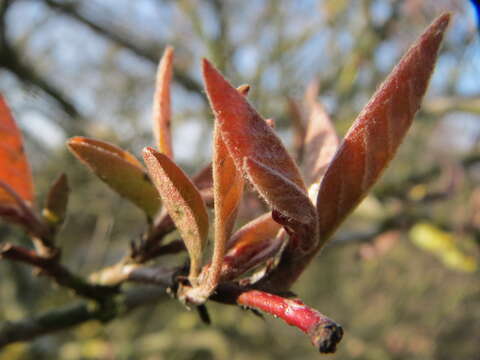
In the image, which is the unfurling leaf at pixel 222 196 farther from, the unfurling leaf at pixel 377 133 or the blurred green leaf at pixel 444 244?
the blurred green leaf at pixel 444 244

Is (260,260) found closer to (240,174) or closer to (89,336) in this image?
(240,174)

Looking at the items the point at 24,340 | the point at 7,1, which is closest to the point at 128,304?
the point at 24,340

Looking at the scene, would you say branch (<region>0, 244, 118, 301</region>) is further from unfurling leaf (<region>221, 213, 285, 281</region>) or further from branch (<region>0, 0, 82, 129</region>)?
branch (<region>0, 0, 82, 129</region>)

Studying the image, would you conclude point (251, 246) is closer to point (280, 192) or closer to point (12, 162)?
→ point (280, 192)

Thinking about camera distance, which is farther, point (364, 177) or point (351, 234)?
point (351, 234)

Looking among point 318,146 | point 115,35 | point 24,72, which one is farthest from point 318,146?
point 115,35

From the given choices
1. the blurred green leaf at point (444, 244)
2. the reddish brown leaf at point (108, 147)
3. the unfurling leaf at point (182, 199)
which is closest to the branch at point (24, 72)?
the blurred green leaf at point (444, 244)
